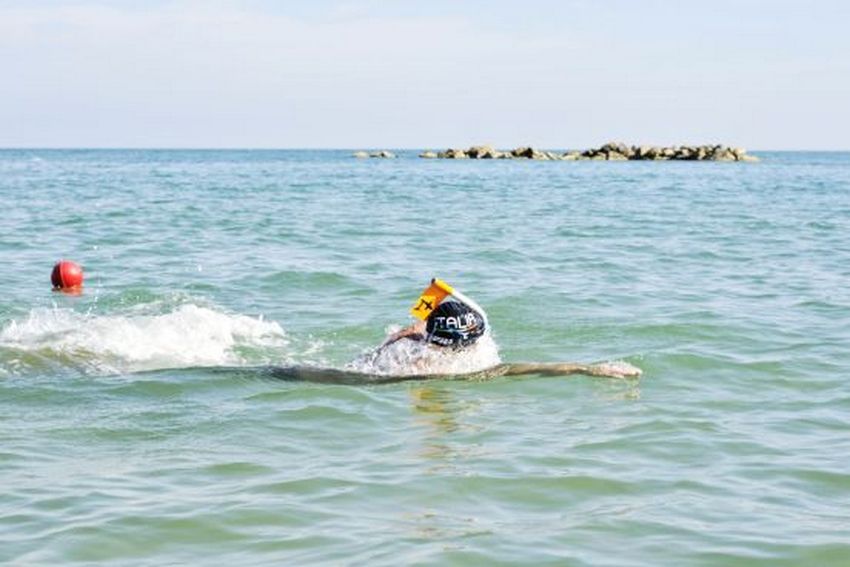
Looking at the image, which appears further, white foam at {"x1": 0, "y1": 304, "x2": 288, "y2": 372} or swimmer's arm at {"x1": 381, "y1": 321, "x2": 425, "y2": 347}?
white foam at {"x1": 0, "y1": 304, "x2": 288, "y2": 372}

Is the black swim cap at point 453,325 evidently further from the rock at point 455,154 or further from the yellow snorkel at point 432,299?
the rock at point 455,154

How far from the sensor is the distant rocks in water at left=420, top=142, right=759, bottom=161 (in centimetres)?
10144

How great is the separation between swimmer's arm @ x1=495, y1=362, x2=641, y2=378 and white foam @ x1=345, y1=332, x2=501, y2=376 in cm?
22

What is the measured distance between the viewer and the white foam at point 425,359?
1013cm

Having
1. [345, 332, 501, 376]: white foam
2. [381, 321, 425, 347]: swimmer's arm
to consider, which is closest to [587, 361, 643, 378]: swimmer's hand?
[345, 332, 501, 376]: white foam

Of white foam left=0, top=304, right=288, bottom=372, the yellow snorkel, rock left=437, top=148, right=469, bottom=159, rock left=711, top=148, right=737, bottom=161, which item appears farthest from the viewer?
rock left=437, top=148, right=469, bottom=159

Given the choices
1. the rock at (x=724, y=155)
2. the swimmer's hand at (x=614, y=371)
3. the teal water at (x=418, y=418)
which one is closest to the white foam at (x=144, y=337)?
the teal water at (x=418, y=418)

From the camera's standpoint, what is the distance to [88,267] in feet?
61.8

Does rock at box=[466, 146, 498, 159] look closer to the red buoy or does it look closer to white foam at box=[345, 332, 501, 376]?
the red buoy

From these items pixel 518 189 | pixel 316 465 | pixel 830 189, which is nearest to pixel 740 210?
pixel 518 189

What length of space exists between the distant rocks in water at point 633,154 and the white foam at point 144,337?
91.4 m

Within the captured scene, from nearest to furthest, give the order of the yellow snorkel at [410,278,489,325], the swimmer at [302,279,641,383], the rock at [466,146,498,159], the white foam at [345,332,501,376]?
the yellow snorkel at [410,278,489,325] → the swimmer at [302,279,641,383] → the white foam at [345,332,501,376] → the rock at [466,146,498,159]

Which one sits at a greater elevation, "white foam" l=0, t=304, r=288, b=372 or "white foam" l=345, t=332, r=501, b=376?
"white foam" l=345, t=332, r=501, b=376

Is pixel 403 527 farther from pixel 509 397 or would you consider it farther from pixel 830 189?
pixel 830 189
